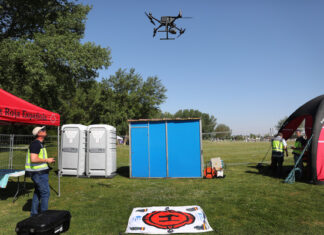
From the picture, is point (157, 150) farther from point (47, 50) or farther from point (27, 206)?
point (47, 50)

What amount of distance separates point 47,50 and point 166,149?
11.0 m

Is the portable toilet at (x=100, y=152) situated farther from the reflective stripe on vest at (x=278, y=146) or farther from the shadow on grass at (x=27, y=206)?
the reflective stripe on vest at (x=278, y=146)

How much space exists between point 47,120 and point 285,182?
8779 mm

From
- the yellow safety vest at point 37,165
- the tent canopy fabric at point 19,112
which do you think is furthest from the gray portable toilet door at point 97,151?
the yellow safety vest at point 37,165

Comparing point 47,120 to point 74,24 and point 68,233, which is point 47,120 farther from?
point 74,24

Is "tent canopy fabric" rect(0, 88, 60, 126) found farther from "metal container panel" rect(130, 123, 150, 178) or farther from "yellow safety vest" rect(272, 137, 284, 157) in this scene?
"yellow safety vest" rect(272, 137, 284, 157)

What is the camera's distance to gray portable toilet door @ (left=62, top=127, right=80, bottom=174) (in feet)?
33.8

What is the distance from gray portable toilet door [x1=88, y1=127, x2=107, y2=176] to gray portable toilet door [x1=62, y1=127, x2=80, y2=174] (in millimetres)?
644

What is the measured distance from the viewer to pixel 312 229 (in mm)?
4445

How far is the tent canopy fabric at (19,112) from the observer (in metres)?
5.68

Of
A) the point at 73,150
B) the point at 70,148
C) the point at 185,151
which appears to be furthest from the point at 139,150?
the point at 70,148

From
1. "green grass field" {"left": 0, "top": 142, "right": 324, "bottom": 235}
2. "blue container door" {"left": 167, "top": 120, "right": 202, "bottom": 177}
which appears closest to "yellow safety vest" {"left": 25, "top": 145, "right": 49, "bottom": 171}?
"green grass field" {"left": 0, "top": 142, "right": 324, "bottom": 235}

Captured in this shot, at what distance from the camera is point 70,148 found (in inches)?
408

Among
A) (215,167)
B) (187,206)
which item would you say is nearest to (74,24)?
(215,167)
